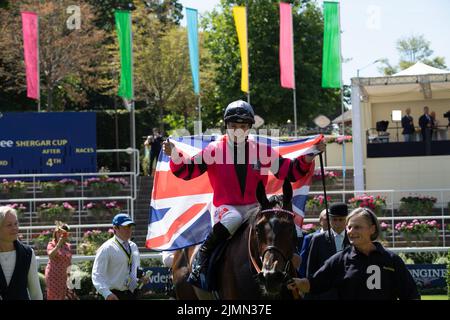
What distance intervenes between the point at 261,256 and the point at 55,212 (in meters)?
17.1

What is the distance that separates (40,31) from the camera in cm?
3997

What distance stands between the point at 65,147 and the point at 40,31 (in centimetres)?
1536

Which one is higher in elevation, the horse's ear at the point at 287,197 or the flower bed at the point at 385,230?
the horse's ear at the point at 287,197

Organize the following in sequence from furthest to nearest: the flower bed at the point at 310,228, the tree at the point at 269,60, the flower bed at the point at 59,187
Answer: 1. the tree at the point at 269,60
2. the flower bed at the point at 59,187
3. the flower bed at the point at 310,228

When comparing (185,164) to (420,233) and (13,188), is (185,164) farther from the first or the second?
(13,188)

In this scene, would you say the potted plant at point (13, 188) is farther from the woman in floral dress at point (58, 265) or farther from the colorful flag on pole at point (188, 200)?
the colorful flag on pole at point (188, 200)

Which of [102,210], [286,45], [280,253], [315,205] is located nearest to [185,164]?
[280,253]

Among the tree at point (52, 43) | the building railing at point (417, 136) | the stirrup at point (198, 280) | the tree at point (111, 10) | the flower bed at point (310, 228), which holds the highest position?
the tree at point (111, 10)

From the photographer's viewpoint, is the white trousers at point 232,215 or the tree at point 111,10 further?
the tree at point 111,10

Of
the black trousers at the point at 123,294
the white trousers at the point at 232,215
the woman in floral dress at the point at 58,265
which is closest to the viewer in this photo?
the white trousers at the point at 232,215

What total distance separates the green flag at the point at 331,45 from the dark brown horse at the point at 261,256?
2248 cm

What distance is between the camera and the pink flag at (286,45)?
3086 centimetres

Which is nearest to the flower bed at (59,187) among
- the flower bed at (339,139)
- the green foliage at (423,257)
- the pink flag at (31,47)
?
the pink flag at (31,47)
